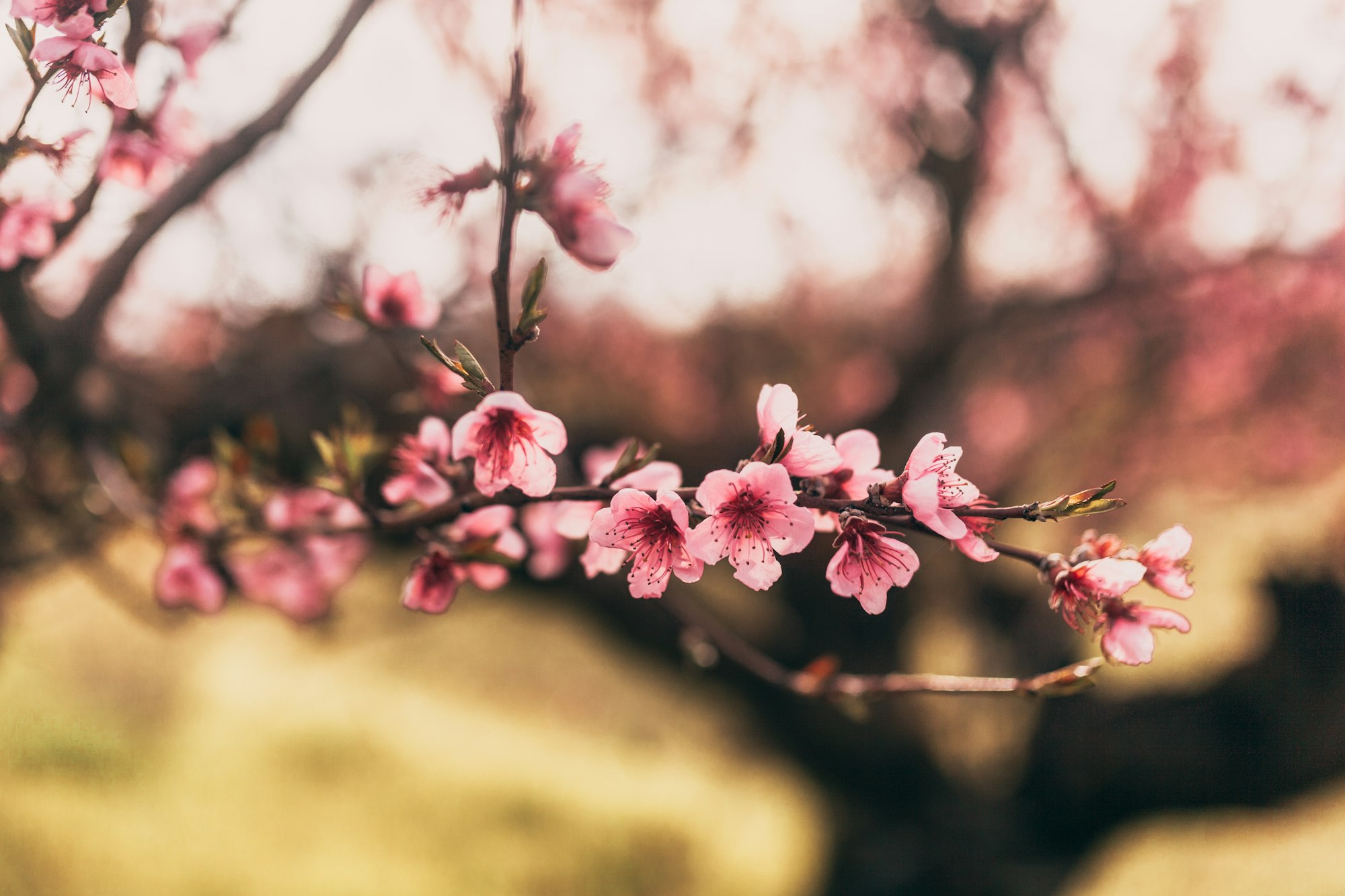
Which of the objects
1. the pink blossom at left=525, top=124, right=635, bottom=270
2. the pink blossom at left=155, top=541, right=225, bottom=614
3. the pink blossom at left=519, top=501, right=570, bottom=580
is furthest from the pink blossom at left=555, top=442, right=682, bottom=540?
the pink blossom at left=155, top=541, right=225, bottom=614

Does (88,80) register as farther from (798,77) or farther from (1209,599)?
(1209,599)

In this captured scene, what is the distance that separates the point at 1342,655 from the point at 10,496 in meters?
5.70

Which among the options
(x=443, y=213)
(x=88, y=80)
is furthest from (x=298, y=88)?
(x=443, y=213)

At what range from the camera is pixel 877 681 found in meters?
1.12

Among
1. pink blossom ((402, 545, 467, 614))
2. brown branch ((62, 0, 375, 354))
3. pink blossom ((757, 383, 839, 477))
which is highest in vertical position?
brown branch ((62, 0, 375, 354))

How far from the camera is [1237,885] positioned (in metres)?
3.26

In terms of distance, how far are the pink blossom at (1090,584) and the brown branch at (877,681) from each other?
9 centimetres

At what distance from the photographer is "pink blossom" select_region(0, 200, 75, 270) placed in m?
1.17

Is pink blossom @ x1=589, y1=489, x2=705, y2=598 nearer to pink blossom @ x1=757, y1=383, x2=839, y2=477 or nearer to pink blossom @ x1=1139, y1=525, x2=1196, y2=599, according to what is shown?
pink blossom @ x1=757, y1=383, x2=839, y2=477

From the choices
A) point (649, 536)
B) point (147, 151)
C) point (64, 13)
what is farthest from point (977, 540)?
point (147, 151)

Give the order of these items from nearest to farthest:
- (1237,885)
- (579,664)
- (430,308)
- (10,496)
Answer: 1. (430,308)
2. (10,496)
3. (1237,885)
4. (579,664)

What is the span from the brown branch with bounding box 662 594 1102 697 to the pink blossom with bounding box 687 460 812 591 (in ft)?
1.13

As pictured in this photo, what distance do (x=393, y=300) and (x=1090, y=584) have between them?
100cm

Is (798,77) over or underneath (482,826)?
over
